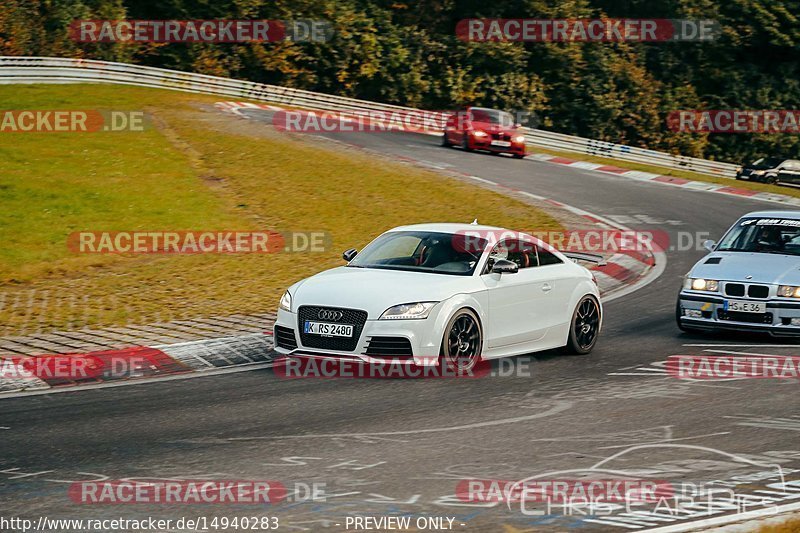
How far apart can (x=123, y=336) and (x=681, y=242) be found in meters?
13.5

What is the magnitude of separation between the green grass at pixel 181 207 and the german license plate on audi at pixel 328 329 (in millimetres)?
3490

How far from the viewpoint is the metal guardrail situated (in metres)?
40.6

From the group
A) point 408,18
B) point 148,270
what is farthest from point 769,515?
point 408,18

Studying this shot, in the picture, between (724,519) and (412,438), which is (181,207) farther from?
(724,519)

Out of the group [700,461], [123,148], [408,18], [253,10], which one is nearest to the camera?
[700,461]

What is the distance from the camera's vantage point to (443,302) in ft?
36.4

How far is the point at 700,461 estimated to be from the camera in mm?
7996

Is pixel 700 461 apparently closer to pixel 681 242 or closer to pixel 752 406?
pixel 752 406

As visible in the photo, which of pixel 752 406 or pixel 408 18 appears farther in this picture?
pixel 408 18

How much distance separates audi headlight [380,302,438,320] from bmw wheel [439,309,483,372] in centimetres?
30

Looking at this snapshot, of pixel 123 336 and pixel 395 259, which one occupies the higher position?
pixel 395 259

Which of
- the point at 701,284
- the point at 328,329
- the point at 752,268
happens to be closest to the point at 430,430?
the point at 328,329

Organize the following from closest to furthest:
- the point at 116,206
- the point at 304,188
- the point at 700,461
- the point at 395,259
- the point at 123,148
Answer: the point at 700,461, the point at 395,259, the point at 116,206, the point at 304,188, the point at 123,148

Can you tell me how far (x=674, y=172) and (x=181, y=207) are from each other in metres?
23.1
